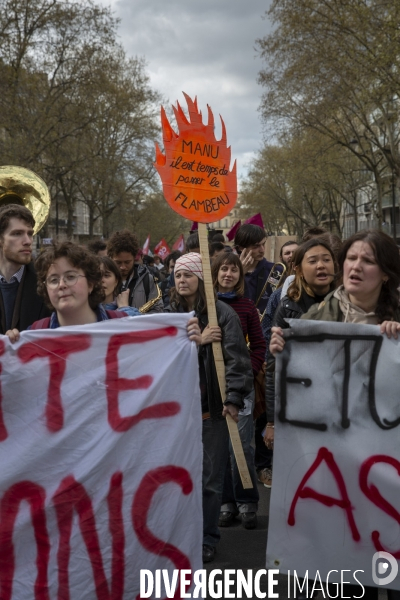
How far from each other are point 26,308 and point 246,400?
183cm

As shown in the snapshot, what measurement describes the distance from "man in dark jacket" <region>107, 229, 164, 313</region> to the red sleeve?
844 millimetres

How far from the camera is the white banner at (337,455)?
10.0 ft

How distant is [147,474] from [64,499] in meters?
0.34

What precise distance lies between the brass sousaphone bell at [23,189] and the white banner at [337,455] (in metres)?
2.94

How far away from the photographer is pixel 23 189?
18.4 feet

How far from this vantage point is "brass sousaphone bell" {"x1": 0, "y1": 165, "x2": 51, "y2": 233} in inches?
219

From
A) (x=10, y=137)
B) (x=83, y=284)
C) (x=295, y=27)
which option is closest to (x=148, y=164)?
(x=10, y=137)

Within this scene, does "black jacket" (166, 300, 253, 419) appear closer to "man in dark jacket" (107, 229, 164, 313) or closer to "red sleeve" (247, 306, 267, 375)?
"red sleeve" (247, 306, 267, 375)

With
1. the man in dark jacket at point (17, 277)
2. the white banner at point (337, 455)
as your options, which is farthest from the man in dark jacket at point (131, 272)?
the white banner at point (337, 455)

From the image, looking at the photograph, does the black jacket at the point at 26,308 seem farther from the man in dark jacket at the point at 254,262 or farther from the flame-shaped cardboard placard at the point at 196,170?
the man in dark jacket at the point at 254,262

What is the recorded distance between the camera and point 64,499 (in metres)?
3.07

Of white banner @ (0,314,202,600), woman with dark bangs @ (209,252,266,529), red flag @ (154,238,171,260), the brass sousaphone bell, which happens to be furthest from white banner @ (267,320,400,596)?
red flag @ (154,238,171,260)

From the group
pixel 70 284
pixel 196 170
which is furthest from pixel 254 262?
pixel 70 284

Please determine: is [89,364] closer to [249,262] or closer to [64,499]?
[64,499]
